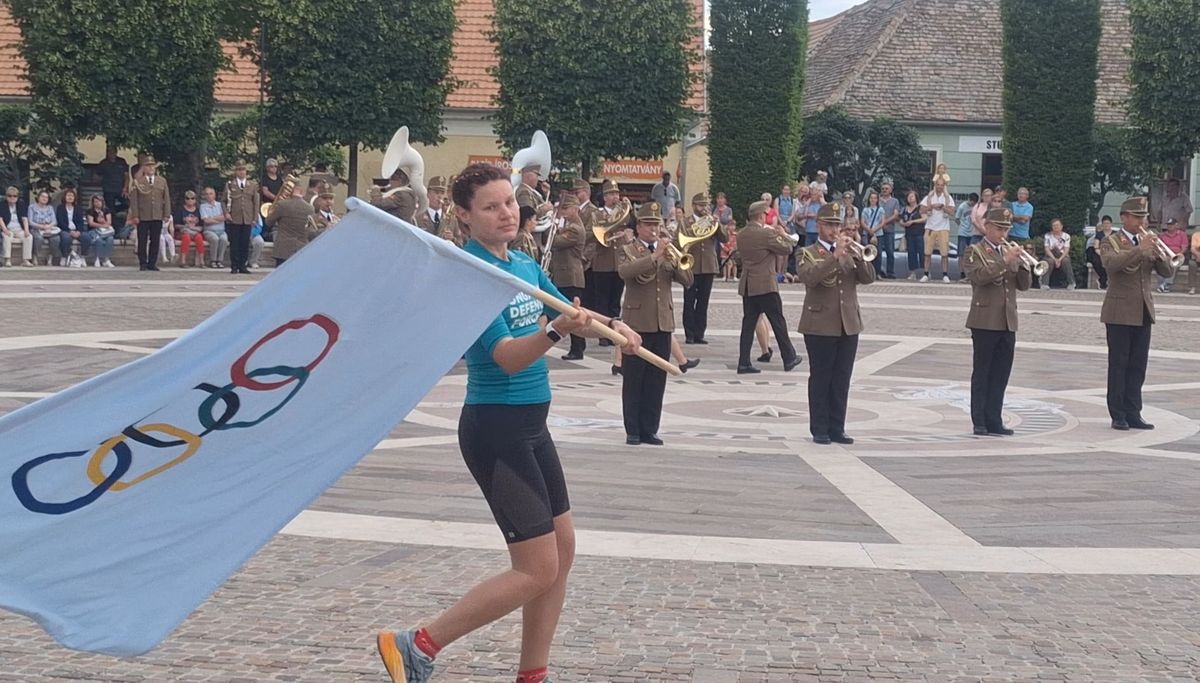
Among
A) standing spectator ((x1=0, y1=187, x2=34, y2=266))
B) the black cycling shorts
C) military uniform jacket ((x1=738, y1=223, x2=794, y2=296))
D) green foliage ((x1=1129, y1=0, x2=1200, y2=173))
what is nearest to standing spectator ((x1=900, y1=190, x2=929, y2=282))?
green foliage ((x1=1129, y1=0, x2=1200, y2=173))

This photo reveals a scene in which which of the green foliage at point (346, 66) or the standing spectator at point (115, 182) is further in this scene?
the green foliage at point (346, 66)

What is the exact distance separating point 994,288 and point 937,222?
1821 centimetres

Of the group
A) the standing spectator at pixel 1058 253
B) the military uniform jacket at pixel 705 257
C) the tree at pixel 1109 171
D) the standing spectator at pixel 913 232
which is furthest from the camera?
the tree at pixel 1109 171

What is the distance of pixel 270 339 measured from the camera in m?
4.88

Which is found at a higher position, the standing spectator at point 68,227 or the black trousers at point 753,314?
the standing spectator at point 68,227

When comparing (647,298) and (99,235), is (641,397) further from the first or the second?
(99,235)

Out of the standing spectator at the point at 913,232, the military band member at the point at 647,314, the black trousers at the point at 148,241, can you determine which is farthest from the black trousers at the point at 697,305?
the standing spectator at the point at 913,232

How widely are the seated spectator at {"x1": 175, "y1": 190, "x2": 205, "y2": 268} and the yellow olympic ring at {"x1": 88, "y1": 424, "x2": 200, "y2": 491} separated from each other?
1015 inches

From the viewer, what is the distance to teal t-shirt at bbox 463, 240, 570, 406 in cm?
532

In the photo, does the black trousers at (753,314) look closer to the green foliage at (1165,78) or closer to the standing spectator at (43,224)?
the standing spectator at (43,224)

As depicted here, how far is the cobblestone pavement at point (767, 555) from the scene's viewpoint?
19.7 ft

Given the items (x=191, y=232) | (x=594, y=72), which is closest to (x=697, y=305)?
(x=191, y=232)

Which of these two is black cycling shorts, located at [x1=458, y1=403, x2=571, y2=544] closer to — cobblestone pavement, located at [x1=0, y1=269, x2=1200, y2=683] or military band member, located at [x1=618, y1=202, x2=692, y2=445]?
cobblestone pavement, located at [x1=0, y1=269, x2=1200, y2=683]

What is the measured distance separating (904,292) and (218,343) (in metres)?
24.4
